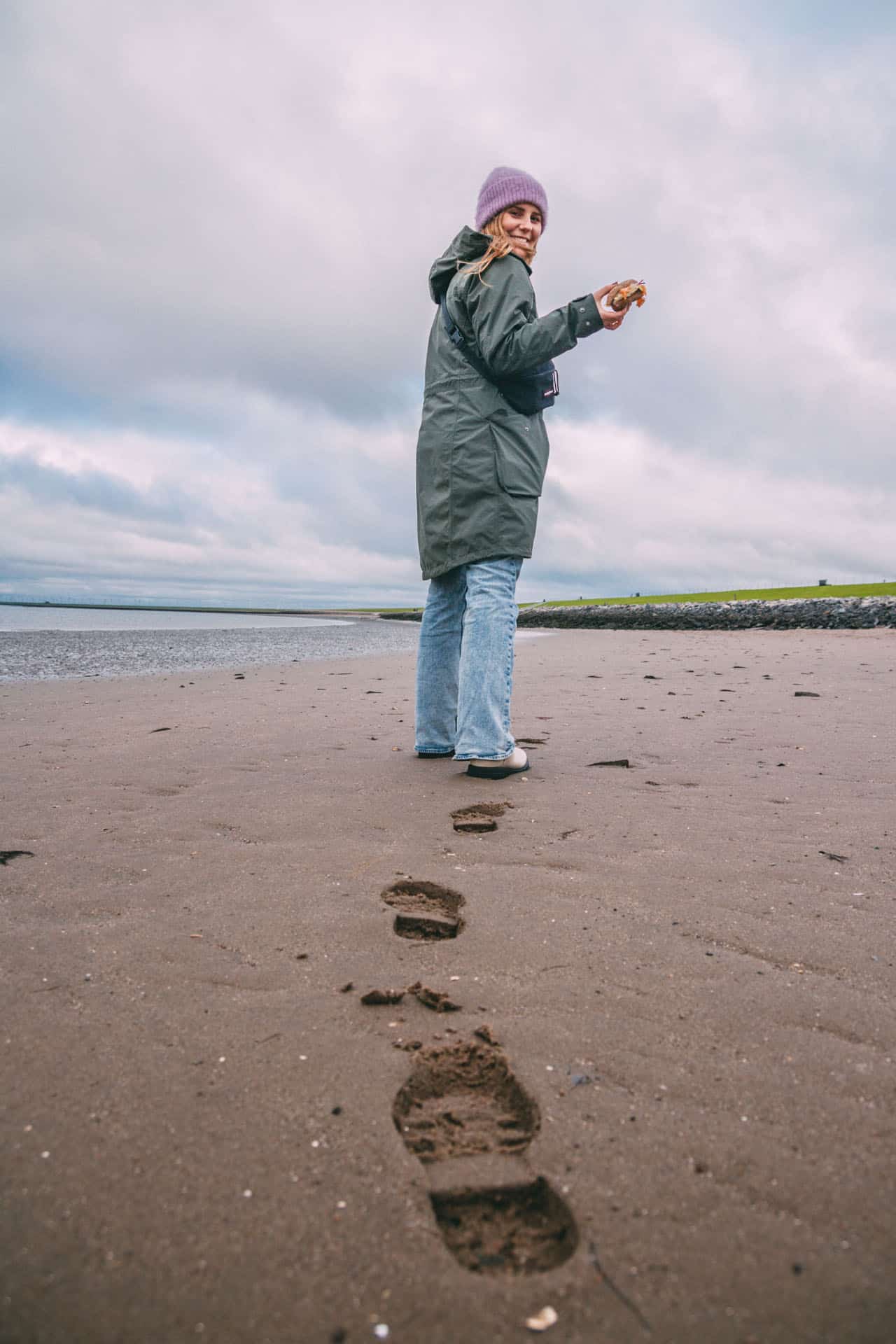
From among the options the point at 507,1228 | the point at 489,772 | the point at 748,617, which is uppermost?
the point at 748,617

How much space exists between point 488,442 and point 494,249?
890 mm

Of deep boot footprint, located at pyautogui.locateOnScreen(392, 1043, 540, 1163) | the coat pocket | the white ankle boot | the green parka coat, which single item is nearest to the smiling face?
the green parka coat

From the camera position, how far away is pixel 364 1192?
1066mm

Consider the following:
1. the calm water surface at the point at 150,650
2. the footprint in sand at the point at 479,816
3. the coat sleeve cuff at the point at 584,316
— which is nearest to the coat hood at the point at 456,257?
the coat sleeve cuff at the point at 584,316

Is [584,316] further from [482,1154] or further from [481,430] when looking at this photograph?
[482,1154]

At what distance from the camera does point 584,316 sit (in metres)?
3.33

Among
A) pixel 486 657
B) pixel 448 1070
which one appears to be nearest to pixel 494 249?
pixel 486 657

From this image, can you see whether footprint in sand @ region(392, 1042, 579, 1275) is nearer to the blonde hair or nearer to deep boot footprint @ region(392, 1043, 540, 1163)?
deep boot footprint @ region(392, 1043, 540, 1163)

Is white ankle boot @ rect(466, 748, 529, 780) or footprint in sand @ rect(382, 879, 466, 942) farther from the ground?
white ankle boot @ rect(466, 748, 529, 780)

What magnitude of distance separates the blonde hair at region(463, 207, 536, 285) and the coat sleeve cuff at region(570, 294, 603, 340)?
1.55 feet

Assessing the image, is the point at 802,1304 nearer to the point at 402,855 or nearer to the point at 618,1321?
the point at 618,1321

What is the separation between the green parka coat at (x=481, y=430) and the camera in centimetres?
347

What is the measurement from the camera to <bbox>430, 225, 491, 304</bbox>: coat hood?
3.66 meters

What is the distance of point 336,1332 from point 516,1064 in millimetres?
551
